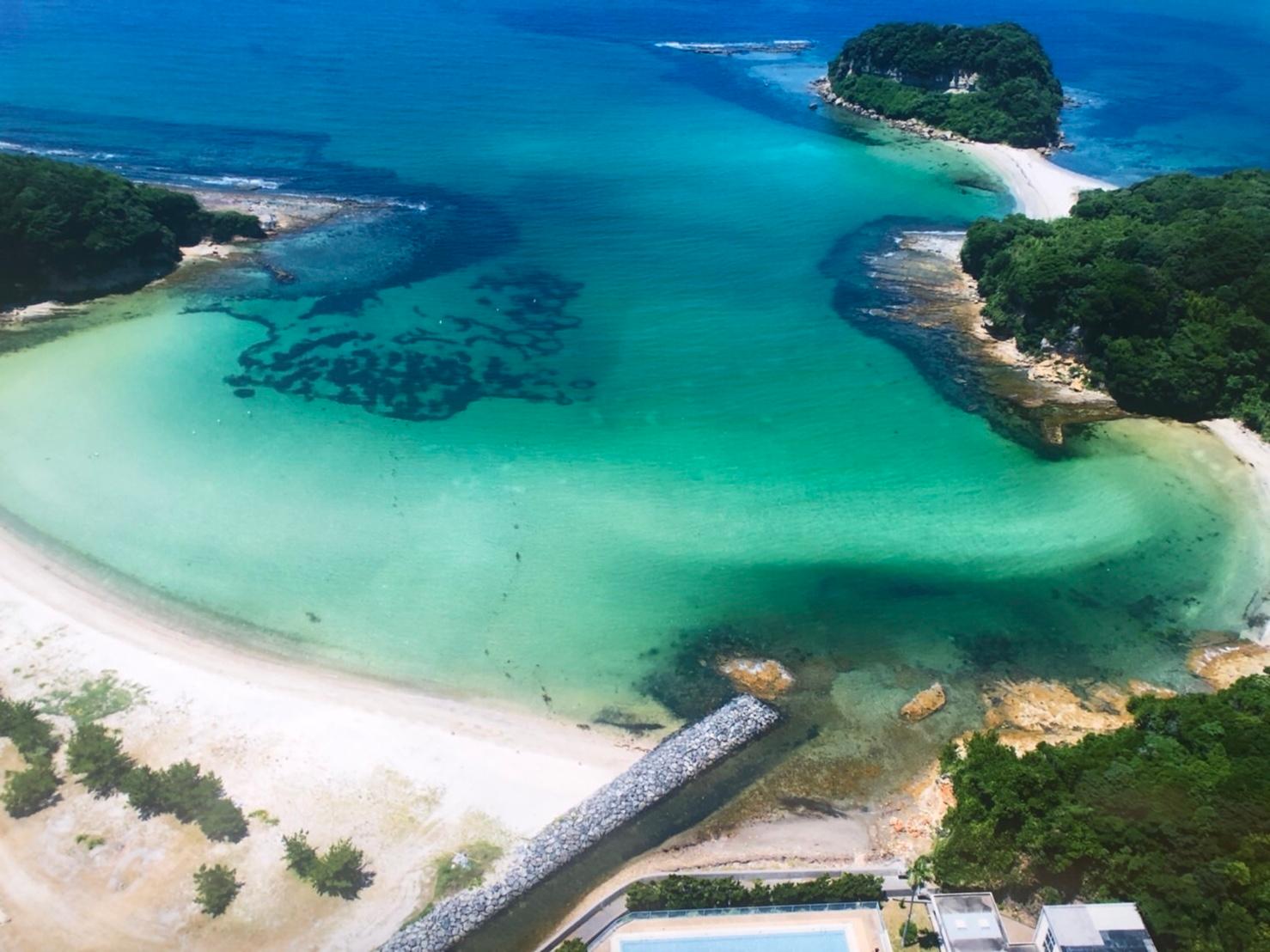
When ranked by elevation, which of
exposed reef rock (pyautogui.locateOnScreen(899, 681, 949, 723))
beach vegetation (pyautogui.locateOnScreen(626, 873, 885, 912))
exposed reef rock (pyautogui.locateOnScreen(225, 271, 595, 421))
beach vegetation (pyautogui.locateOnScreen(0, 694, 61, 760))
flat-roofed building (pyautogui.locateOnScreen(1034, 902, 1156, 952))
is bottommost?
beach vegetation (pyautogui.locateOnScreen(0, 694, 61, 760))

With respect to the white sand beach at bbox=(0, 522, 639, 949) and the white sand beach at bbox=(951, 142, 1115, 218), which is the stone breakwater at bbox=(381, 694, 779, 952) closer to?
the white sand beach at bbox=(0, 522, 639, 949)

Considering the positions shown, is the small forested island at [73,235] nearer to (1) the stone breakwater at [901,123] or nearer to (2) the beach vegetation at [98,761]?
(2) the beach vegetation at [98,761]

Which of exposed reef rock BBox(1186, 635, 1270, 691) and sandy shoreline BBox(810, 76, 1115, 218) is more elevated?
sandy shoreline BBox(810, 76, 1115, 218)

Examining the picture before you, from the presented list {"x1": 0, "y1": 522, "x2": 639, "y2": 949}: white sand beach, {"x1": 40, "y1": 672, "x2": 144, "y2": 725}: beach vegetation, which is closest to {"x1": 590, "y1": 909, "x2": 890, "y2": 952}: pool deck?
{"x1": 0, "y1": 522, "x2": 639, "y2": 949}: white sand beach

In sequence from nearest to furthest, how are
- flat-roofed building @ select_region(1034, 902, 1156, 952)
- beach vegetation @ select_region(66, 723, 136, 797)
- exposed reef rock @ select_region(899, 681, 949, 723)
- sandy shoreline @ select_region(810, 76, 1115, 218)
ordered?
flat-roofed building @ select_region(1034, 902, 1156, 952)
beach vegetation @ select_region(66, 723, 136, 797)
exposed reef rock @ select_region(899, 681, 949, 723)
sandy shoreline @ select_region(810, 76, 1115, 218)

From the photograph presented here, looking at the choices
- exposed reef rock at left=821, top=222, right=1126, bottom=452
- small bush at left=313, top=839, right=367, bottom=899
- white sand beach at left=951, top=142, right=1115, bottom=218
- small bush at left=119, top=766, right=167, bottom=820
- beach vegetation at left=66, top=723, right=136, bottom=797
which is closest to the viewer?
small bush at left=313, top=839, right=367, bottom=899

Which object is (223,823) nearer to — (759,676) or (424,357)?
(759,676)

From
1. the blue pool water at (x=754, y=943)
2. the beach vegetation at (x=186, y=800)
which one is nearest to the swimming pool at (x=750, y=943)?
the blue pool water at (x=754, y=943)
